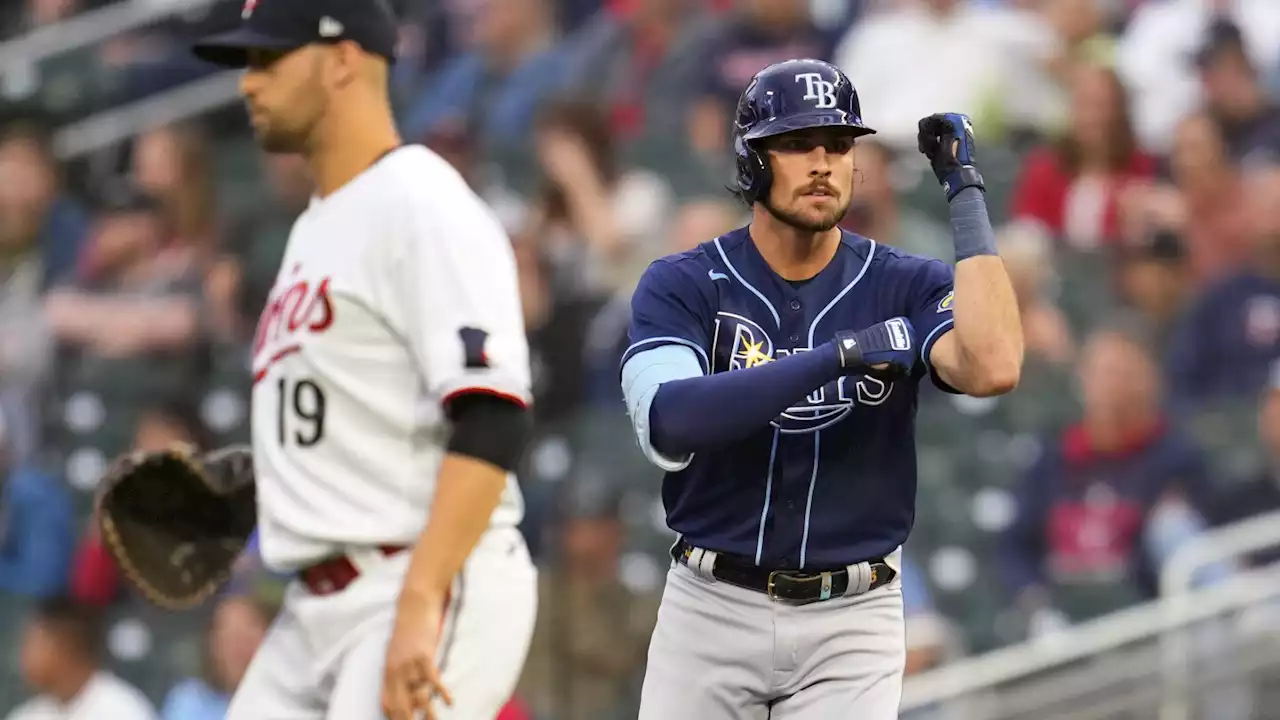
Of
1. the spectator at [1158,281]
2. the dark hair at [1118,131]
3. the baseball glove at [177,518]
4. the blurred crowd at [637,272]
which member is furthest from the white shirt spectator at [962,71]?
the baseball glove at [177,518]

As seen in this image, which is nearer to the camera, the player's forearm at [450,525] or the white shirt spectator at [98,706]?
the player's forearm at [450,525]

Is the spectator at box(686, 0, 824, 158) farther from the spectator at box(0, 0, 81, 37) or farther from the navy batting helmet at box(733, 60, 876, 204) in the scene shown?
the navy batting helmet at box(733, 60, 876, 204)

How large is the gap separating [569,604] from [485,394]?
13.1 feet

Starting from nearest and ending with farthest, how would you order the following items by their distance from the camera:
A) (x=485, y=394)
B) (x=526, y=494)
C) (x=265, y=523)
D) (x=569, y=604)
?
(x=485, y=394) < (x=265, y=523) < (x=569, y=604) < (x=526, y=494)

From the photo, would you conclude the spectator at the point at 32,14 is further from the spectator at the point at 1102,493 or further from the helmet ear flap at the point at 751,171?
the helmet ear flap at the point at 751,171

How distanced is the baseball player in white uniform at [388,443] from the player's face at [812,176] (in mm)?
501

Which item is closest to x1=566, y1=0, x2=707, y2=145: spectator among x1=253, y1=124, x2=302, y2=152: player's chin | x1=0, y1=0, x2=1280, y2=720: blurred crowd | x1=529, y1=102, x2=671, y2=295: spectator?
x1=0, y1=0, x2=1280, y2=720: blurred crowd

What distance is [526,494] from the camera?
739 cm

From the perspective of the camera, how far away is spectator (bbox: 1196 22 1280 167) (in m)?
7.09

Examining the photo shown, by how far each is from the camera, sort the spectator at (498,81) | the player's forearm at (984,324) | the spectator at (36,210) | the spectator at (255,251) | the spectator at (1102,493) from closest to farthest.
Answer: the player's forearm at (984,324)
the spectator at (1102,493)
the spectator at (255,251)
the spectator at (498,81)
the spectator at (36,210)

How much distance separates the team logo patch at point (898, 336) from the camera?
2.79 m

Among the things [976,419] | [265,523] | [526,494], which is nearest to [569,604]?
[526,494]

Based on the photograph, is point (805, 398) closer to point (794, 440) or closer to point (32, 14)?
point (794, 440)

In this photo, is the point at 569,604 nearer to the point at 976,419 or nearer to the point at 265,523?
the point at 976,419
